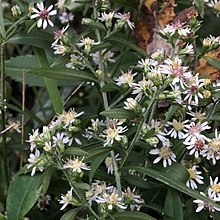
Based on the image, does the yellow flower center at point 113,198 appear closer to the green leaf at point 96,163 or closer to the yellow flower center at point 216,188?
the green leaf at point 96,163

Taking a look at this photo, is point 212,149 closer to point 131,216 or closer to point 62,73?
point 131,216

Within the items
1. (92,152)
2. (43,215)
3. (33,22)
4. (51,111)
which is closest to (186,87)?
(92,152)

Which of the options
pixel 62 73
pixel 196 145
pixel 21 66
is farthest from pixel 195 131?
pixel 21 66

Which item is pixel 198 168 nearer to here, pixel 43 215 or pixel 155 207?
pixel 155 207

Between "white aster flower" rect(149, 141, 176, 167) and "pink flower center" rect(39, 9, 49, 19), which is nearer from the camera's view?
"white aster flower" rect(149, 141, 176, 167)

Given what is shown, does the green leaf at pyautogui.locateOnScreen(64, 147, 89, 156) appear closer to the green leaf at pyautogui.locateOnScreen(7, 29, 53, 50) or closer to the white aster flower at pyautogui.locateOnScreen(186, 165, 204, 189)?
the white aster flower at pyautogui.locateOnScreen(186, 165, 204, 189)

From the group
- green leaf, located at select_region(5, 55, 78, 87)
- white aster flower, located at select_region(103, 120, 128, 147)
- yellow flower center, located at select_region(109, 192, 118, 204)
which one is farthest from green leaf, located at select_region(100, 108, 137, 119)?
green leaf, located at select_region(5, 55, 78, 87)
